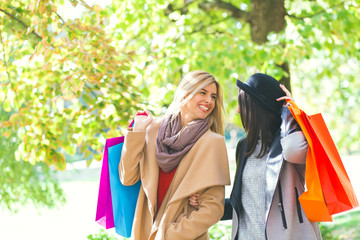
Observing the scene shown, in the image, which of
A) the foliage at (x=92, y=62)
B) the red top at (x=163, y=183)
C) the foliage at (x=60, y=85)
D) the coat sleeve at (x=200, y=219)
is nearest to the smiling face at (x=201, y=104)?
the red top at (x=163, y=183)

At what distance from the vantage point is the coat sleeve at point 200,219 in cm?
265

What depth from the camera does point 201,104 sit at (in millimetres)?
2904

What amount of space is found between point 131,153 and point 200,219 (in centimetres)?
60

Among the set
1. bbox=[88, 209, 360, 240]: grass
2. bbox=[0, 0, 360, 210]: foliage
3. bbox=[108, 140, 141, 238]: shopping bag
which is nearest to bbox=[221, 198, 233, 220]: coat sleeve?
bbox=[108, 140, 141, 238]: shopping bag

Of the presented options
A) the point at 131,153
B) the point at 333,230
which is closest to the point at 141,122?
the point at 131,153

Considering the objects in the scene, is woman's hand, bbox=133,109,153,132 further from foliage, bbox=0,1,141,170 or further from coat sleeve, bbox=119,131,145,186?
foliage, bbox=0,1,141,170

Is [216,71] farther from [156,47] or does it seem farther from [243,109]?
[243,109]

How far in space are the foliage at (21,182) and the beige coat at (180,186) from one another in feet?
12.5

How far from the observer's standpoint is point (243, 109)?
2789mm

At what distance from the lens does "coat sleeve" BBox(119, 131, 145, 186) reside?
285 centimetres

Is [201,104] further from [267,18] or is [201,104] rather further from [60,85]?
[267,18]

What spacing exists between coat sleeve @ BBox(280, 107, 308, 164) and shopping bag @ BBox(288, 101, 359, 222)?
0.03m

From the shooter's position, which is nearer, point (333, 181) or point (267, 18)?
point (333, 181)

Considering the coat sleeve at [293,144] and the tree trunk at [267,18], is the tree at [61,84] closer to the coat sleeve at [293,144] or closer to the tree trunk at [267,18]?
the tree trunk at [267,18]
